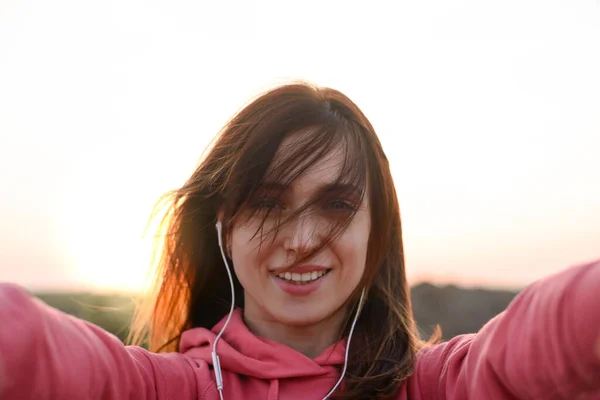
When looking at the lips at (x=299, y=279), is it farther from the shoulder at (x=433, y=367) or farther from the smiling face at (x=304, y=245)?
the shoulder at (x=433, y=367)

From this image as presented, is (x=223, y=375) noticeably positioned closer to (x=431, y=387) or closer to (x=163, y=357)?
(x=163, y=357)

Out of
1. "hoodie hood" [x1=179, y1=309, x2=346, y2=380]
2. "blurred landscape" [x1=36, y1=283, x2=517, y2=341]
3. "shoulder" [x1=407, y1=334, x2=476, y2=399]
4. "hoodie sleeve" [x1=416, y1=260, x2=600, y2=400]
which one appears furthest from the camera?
"blurred landscape" [x1=36, y1=283, x2=517, y2=341]

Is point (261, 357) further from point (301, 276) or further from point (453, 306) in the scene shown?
point (453, 306)

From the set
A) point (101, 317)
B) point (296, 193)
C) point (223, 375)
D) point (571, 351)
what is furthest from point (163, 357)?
point (101, 317)

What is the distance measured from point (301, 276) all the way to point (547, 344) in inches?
43.1

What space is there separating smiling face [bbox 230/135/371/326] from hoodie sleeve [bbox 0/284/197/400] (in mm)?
664

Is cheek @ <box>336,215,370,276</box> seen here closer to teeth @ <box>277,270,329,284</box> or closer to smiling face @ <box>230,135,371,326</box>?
smiling face @ <box>230,135,371,326</box>

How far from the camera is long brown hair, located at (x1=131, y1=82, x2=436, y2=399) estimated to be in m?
2.34

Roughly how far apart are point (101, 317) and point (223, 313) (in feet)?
10.3

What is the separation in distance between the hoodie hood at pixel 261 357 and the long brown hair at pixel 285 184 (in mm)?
87

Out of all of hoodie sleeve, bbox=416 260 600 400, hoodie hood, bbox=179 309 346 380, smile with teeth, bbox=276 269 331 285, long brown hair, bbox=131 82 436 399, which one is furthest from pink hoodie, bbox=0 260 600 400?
smile with teeth, bbox=276 269 331 285

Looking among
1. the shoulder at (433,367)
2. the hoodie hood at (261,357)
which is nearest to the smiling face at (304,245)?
the hoodie hood at (261,357)

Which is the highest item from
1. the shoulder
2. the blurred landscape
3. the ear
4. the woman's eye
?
the woman's eye

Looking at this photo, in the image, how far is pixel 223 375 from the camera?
2334 millimetres
